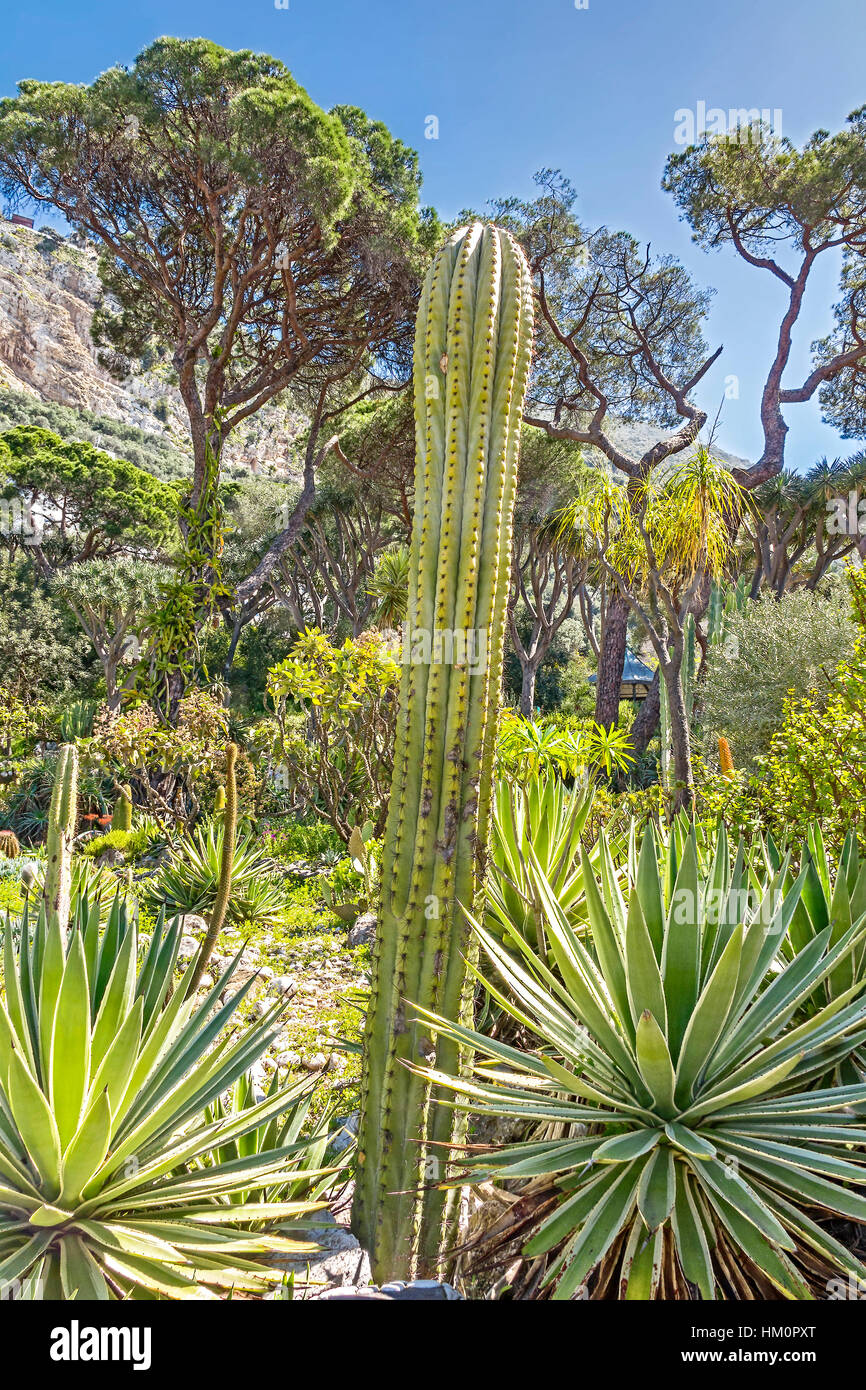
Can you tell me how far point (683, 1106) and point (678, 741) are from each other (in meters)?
5.50

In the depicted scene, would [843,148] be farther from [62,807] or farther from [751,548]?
[62,807]

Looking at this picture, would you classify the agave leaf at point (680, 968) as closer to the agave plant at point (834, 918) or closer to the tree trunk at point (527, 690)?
the agave plant at point (834, 918)

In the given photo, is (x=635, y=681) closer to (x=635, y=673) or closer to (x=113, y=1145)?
(x=635, y=673)

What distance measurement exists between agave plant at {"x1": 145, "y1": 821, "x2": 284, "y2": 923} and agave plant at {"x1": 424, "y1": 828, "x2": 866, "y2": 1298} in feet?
17.1

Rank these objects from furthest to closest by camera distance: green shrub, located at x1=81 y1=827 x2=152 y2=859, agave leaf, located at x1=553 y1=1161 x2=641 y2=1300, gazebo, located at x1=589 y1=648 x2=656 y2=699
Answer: gazebo, located at x1=589 y1=648 x2=656 y2=699, green shrub, located at x1=81 y1=827 x2=152 y2=859, agave leaf, located at x1=553 y1=1161 x2=641 y2=1300

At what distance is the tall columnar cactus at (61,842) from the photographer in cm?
191

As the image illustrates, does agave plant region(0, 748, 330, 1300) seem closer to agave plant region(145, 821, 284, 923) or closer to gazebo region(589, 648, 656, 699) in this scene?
agave plant region(145, 821, 284, 923)

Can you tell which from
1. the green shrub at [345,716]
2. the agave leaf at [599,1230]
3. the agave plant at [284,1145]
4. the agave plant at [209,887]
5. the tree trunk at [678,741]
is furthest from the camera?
the green shrub at [345,716]

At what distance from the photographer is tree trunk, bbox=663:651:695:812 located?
6.54 metres

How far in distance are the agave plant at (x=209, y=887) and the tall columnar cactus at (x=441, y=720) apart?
5.17 meters

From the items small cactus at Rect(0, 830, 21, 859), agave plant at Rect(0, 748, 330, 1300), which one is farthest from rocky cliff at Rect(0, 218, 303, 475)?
agave plant at Rect(0, 748, 330, 1300)

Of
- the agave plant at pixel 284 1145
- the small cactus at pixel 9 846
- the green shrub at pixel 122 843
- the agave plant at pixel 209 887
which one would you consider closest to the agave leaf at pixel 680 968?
the agave plant at pixel 284 1145

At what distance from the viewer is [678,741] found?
700cm

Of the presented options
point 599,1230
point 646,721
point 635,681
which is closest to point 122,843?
point 599,1230
